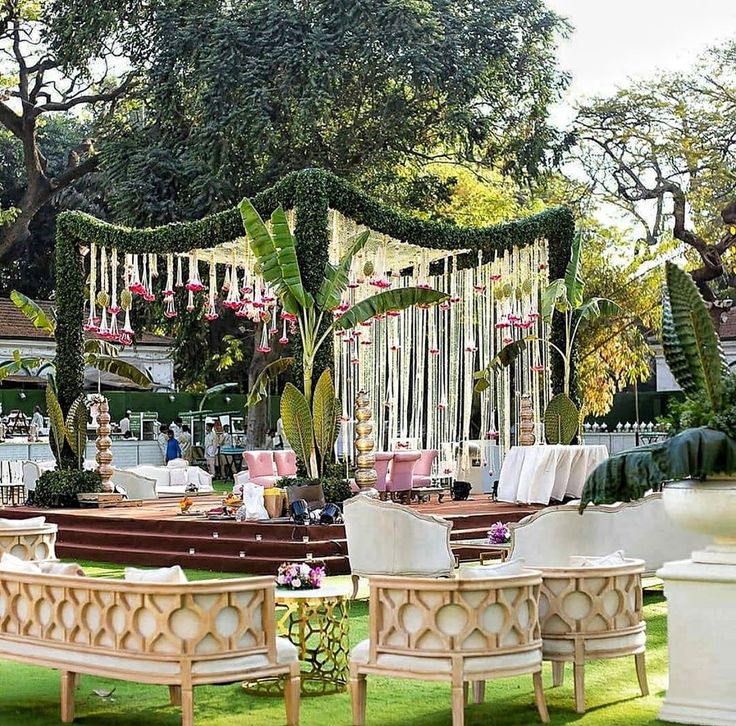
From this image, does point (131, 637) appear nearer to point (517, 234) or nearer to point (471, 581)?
point (471, 581)

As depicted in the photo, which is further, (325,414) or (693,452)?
(325,414)

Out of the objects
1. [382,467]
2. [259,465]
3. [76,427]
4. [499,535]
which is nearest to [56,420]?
[76,427]

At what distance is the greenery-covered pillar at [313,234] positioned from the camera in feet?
43.8

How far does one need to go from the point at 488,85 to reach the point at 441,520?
15.4m

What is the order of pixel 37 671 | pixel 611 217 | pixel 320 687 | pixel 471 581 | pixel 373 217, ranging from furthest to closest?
pixel 611 217 → pixel 373 217 → pixel 37 671 → pixel 320 687 → pixel 471 581

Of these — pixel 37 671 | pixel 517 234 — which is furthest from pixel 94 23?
pixel 37 671

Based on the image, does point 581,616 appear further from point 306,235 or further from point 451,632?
point 306,235

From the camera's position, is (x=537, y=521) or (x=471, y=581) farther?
(x=537, y=521)

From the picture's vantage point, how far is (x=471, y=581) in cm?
→ 598

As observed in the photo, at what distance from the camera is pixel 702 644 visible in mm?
6148

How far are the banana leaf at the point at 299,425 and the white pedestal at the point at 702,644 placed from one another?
703 cm

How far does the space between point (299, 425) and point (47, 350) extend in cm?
1993

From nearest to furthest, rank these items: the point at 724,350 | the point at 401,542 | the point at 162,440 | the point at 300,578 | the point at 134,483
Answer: the point at 300,578 → the point at 401,542 → the point at 134,483 → the point at 162,440 → the point at 724,350

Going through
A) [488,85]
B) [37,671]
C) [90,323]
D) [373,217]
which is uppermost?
[488,85]
